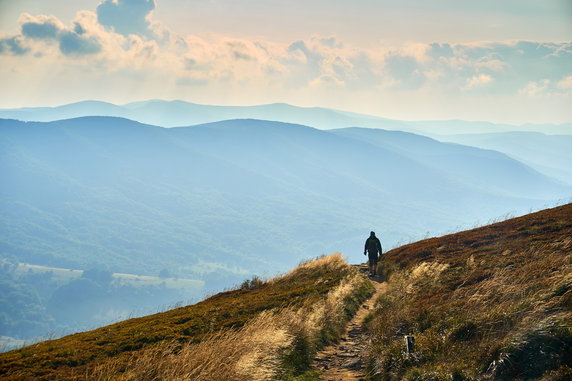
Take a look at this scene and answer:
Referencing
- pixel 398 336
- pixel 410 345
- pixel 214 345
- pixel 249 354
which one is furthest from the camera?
pixel 398 336

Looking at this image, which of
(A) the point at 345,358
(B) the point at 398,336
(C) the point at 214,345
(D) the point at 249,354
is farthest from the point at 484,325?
(C) the point at 214,345

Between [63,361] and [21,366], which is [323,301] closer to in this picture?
[63,361]

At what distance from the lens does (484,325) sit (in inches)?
386

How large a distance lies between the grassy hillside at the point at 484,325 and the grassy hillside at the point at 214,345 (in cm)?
209

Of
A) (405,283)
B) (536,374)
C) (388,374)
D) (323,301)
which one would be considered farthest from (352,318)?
(536,374)

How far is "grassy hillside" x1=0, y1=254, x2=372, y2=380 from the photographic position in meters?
10.2

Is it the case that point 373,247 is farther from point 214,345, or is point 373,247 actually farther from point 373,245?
point 214,345

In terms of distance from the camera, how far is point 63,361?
47.1 feet

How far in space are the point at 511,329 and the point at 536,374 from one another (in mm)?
1486

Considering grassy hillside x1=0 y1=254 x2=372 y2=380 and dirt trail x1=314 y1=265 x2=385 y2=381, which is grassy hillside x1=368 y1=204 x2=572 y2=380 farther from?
grassy hillside x1=0 y1=254 x2=372 y2=380

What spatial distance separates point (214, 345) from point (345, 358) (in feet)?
13.3

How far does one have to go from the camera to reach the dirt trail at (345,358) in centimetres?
1142

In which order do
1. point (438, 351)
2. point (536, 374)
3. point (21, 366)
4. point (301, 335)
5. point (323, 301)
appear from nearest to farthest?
point (536, 374) < point (438, 351) < point (301, 335) < point (21, 366) < point (323, 301)

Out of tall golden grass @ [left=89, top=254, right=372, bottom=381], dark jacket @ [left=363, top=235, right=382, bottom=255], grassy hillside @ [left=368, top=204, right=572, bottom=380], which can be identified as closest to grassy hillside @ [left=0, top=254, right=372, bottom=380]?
tall golden grass @ [left=89, top=254, right=372, bottom=381]
